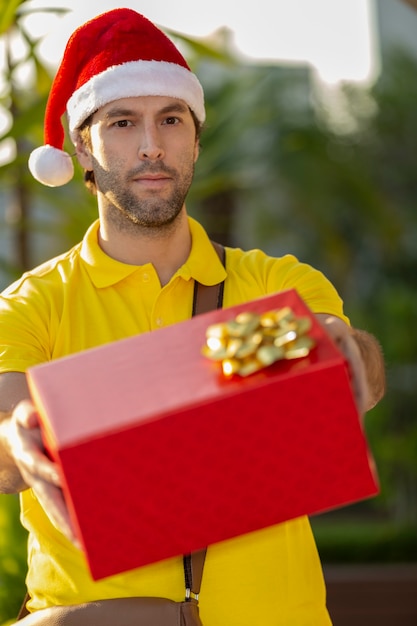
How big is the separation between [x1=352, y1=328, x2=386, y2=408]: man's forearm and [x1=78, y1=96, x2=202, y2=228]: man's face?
0.49 metres

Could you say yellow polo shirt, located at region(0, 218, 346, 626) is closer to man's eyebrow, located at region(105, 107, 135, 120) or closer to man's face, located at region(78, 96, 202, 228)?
man's face, located at region(78, 96, 202, 228)

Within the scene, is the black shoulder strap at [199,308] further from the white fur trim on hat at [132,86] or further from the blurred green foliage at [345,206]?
the blurred green foliage at [345,206]

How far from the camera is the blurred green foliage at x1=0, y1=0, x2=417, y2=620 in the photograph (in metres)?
8.63

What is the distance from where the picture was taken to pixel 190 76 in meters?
2.27

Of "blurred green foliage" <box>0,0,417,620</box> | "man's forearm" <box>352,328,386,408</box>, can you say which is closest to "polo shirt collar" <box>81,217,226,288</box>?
"man's forearm" <box>352,328,386,408</box>

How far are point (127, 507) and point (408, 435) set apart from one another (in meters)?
7.97

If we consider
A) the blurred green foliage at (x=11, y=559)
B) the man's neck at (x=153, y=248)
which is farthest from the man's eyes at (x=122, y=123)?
the blurred green foliage at (x=11, y=559)

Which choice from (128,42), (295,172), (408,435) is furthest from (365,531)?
(128,42)

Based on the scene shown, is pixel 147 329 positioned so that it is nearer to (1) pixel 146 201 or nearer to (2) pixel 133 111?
(1) pixel 146 201

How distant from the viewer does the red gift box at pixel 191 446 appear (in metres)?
1.50

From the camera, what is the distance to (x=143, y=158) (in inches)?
81.6

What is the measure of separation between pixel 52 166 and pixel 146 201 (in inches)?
12.9

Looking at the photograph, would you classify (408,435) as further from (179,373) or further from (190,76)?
(179,373)

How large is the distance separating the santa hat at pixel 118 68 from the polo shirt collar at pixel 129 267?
0.28 m
